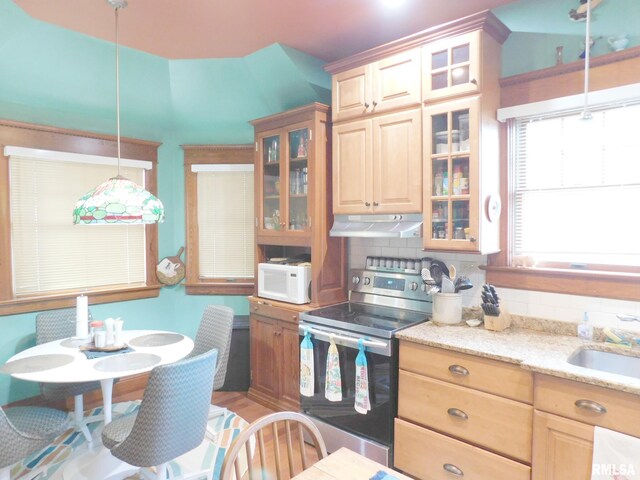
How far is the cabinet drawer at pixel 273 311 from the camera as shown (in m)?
2.97

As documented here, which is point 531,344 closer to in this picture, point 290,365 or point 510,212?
point 510,212

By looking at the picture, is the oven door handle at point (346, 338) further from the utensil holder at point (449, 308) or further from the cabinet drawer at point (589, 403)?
the cabinet drawer at point (589, 403)

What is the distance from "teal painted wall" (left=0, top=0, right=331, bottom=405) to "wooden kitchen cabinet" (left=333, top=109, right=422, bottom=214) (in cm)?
72

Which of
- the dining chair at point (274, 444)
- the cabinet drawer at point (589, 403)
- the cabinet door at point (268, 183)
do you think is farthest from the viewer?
the cabinet door at point (268, 183)

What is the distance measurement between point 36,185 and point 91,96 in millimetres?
801

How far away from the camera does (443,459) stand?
7.00 ft

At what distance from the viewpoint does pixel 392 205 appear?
8.61 ft

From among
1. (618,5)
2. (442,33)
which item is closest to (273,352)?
(442,33)

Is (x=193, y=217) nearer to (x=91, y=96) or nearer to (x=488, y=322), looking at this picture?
(x=91, y=96)

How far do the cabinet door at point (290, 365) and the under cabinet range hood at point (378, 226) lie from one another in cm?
78

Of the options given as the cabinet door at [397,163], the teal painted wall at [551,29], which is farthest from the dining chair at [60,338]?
the teal painted wall at [551,29]

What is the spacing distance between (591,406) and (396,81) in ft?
6.54

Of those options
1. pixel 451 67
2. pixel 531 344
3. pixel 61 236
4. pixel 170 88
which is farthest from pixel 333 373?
pixel 170 88

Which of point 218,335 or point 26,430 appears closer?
point 26,430
